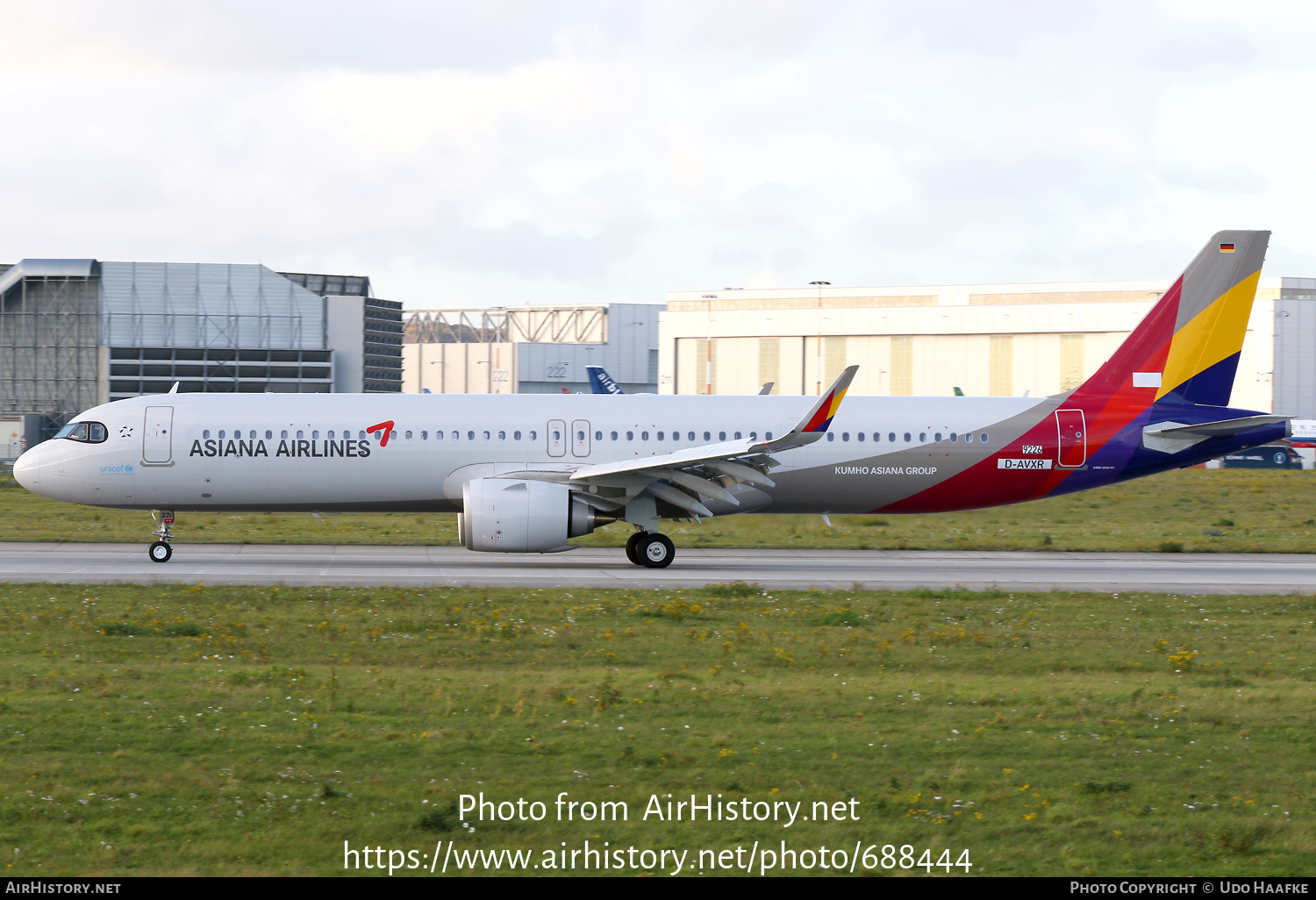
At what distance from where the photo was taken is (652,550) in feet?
86.4

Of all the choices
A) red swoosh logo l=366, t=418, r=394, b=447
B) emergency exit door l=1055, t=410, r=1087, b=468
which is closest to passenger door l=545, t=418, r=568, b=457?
red swoosh logo l=366, t=418, r=394, b=447

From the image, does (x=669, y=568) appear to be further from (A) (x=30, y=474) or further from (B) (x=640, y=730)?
(B) (x=640, y=730)

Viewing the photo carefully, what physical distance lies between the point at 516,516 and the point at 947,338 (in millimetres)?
91869

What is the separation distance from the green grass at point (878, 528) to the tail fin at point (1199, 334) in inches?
223

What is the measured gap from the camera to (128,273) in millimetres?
104312

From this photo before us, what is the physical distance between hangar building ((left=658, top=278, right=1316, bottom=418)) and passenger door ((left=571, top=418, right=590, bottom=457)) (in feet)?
242

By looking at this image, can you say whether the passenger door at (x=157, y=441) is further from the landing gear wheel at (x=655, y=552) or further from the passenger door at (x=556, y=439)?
the landing gear wheel at (x=655, y=552)

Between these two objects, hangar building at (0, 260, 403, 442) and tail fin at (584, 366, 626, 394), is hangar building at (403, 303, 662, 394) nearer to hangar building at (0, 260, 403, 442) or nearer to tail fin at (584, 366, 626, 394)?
hangar building at (0, 260, 403, 442)

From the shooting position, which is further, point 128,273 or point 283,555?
point 128,273

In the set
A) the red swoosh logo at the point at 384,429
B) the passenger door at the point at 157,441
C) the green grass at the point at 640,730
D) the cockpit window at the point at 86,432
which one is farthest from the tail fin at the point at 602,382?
the green grass at the point at 640,730

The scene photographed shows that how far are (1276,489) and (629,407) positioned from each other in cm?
3963
